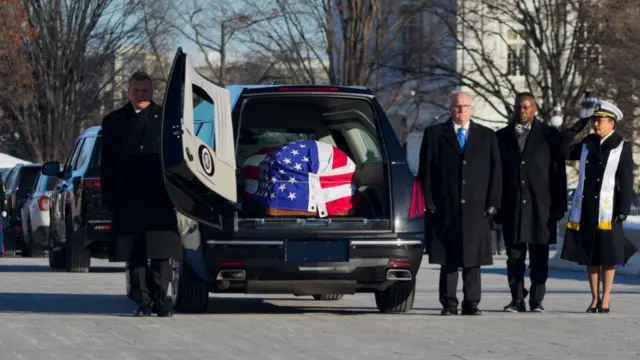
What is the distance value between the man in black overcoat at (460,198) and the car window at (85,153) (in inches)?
331

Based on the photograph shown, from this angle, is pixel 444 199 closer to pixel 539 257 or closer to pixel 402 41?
pixel 539 257

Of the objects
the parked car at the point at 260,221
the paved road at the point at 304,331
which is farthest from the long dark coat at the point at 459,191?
the paved road at the point at 304,331

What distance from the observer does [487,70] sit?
208 ft

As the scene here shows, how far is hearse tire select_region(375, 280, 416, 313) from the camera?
1338cm

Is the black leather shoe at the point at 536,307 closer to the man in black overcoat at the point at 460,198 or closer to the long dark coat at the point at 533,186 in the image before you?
the long dark coat at the point at 533,186

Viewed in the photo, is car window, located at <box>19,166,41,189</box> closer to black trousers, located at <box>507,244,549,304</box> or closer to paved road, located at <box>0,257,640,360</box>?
paved road, located at <box>0,257,640,360</box>

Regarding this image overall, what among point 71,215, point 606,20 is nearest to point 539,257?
point 71,215

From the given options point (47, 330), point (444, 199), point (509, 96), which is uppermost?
point (509, 96)

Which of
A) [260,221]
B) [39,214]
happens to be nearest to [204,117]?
[260,221]

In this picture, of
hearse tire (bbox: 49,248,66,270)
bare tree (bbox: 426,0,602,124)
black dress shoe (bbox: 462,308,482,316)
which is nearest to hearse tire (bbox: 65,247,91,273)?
hearse tire (bbox: 49,248,66,270)

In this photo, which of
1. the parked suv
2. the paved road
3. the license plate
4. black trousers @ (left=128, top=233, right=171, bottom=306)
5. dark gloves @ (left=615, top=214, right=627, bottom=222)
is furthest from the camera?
the parked suv

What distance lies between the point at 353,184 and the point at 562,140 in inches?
71.9

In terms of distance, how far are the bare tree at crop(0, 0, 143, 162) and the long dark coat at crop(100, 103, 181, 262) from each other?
4386cm

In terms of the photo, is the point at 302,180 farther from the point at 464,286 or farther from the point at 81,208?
the point at 81,208
